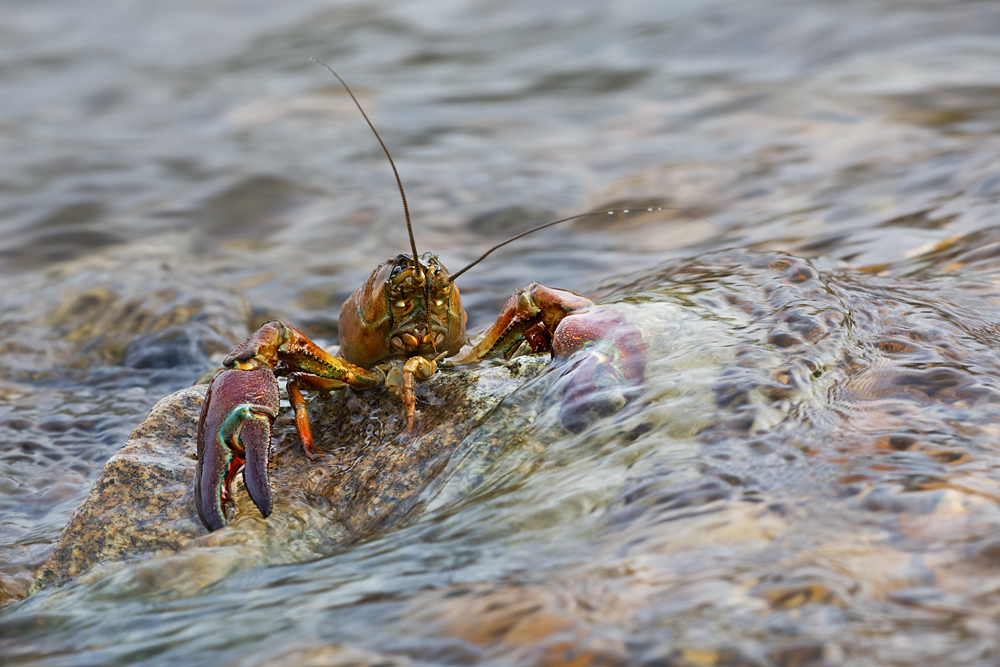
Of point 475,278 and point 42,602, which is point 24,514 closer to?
point 42,602

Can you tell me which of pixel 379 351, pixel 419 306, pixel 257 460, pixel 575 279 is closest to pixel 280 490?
pixel 257 460

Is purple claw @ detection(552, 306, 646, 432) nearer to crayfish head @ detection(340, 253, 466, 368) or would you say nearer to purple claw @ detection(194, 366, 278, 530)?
crayfish head @ detection(340, 253, 466, 368)

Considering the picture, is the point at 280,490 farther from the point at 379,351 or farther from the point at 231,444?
the point at 379,351

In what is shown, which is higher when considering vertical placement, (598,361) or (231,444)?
(598,361)

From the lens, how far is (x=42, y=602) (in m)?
2.89

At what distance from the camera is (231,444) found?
3.16 meters

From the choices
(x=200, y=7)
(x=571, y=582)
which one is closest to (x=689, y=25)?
(x=200, y=7)

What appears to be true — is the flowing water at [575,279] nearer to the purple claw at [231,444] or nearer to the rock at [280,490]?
the rock at [280,490]

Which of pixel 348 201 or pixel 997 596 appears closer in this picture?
pixel 997 596

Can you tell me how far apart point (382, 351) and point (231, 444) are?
126 cm

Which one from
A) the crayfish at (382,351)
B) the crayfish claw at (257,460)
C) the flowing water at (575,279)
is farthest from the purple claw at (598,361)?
the crayfish claw at (257,460)

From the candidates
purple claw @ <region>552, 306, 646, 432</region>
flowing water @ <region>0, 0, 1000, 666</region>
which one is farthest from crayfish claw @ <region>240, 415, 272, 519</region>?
purple claw @ <region>552, 306, 646, 432</region>

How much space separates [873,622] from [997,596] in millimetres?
312

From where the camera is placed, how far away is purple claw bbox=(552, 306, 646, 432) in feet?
10.2
